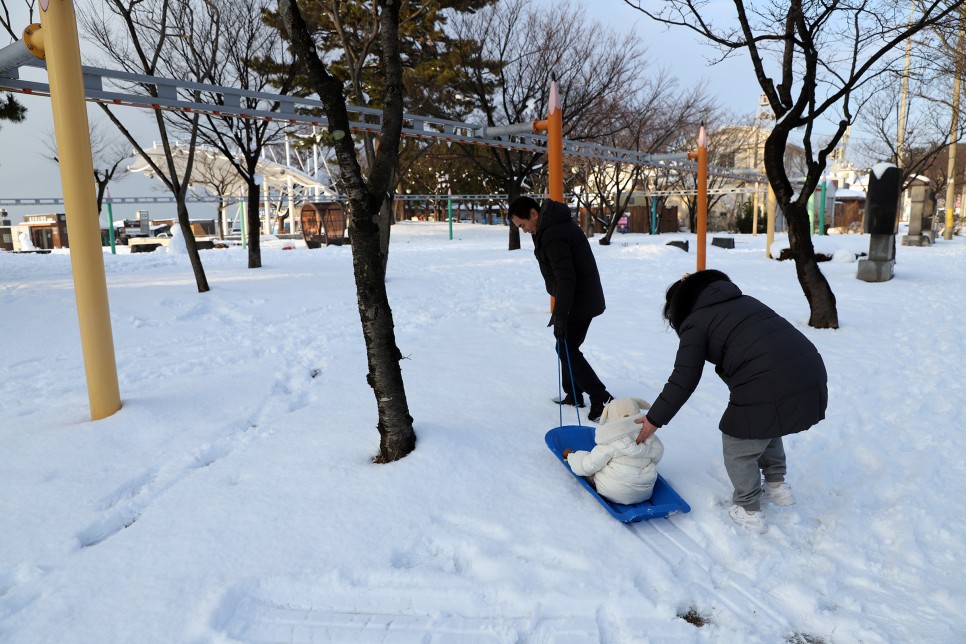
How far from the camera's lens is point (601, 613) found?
7.68 feet

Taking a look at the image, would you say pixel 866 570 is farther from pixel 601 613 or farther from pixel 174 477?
pixel 174 477

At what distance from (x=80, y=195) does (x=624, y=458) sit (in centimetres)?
Result: 365

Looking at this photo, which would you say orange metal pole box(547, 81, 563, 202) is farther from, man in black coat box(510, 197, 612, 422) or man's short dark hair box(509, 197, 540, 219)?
man in black coat box(510, 197, 612, 422)

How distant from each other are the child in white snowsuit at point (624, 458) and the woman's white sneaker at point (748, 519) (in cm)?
41

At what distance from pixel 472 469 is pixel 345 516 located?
76cm

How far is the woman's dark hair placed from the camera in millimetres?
2791

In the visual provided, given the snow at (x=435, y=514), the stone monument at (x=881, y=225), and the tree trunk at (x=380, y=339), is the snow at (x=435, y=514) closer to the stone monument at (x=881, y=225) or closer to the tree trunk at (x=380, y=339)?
the tree trunk at (x=380, y=339)

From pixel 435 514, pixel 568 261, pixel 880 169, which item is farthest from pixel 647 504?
pixel 880 169

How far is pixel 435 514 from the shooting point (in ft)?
9.55

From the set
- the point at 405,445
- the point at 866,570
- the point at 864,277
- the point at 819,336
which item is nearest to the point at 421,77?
the point at 864,277

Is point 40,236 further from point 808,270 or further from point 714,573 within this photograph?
point 714,573

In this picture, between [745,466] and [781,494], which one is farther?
[781,494]

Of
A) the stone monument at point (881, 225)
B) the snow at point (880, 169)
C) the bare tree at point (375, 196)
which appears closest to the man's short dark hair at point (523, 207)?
the bare tree at point (375, 196)

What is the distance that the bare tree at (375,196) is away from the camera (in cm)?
297
